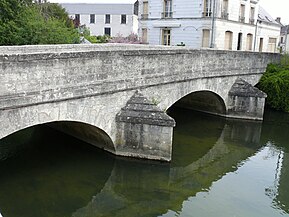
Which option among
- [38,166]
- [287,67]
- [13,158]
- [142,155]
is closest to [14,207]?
[38,166]

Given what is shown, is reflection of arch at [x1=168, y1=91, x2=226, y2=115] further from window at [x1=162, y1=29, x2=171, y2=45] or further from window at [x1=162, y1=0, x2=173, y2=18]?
window at [x1=162, y1=0, x2=173, y2=18]

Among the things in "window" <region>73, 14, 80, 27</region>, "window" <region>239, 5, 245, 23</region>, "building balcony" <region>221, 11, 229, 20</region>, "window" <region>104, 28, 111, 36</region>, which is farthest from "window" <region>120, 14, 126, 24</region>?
"building balcony" <region>221, 11, 229, 20</region>

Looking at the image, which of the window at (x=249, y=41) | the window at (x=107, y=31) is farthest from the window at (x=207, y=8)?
the window at (x=107, y=31)

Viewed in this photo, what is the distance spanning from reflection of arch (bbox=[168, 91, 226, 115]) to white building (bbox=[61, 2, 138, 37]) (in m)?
28.6

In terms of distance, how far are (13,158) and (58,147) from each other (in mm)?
1678

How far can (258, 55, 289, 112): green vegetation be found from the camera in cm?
1879

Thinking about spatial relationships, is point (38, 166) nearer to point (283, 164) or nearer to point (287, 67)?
point (283, 164)

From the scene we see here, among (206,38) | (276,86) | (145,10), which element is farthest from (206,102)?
(145,10)

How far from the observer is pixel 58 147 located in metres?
12.5

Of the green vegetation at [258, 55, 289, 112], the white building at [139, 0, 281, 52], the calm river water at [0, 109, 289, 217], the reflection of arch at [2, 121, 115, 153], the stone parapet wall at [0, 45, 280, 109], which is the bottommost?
the calm river water at [0, 109, 289, 217]

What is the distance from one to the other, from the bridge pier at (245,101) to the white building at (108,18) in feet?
101

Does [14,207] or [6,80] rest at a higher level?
[6,80]

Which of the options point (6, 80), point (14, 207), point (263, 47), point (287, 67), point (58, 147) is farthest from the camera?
point (263, 47)

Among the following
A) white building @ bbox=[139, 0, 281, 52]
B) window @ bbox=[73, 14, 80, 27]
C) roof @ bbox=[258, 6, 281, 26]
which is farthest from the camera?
window @ bbox=[73, 14, 80, 27]
